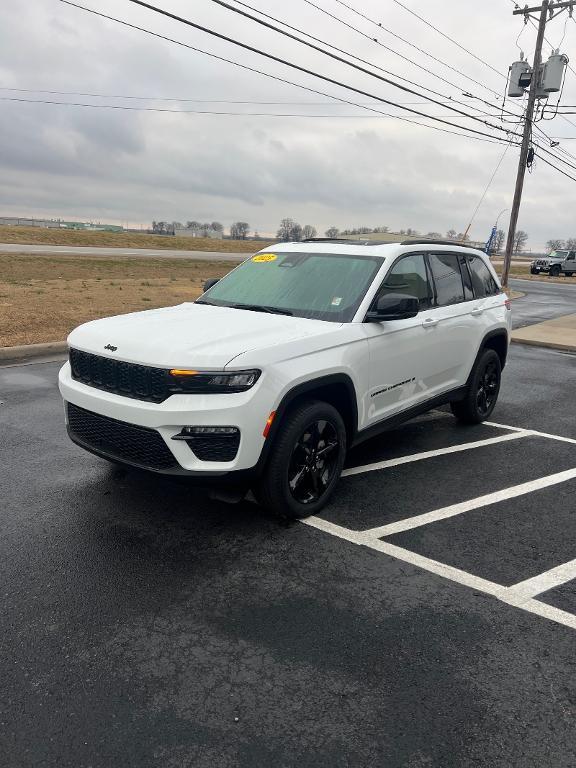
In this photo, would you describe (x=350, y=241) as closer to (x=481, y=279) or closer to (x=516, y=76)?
(x=481, y=279)

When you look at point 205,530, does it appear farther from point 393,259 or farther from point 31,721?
point 393,259

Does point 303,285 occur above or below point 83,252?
above

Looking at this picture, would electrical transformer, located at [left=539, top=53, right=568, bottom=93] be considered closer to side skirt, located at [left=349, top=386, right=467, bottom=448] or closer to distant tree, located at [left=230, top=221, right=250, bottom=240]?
side skirt, located at [left=349, top=386, right=467, bottom=448]

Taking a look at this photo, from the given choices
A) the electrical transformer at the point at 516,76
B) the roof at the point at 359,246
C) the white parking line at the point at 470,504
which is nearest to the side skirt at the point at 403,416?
the white parking line at the point at 470,504

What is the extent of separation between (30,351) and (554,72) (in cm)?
2154

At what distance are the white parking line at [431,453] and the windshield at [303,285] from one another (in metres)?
1.46

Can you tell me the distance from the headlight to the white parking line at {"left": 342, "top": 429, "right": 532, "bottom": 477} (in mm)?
1824

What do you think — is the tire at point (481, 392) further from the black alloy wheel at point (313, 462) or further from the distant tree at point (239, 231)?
the distant tree at point (239, 231)

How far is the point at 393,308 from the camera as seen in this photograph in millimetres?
4309

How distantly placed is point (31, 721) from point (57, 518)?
1844mm

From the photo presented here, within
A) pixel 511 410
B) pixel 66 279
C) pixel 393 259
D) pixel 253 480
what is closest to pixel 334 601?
pixel 253 480

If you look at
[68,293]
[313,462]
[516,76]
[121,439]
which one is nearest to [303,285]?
[313,462]

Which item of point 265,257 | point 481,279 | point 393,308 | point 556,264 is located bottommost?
point 556,264

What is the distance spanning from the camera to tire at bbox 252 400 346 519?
3809 mm
